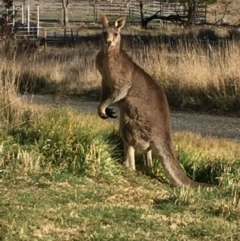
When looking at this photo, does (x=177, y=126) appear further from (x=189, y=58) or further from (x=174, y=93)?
(x=189, y=58)

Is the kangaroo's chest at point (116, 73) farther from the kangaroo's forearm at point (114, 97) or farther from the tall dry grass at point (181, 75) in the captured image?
the tall dry grass at point (181, 75)

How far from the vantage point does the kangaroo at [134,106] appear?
766cm

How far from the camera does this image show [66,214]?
567cm

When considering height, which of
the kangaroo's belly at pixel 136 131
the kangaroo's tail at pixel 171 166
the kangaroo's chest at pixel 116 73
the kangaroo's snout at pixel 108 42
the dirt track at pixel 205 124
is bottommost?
the dirt track at pixel 205 124

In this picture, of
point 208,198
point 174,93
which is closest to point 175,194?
point 208,198

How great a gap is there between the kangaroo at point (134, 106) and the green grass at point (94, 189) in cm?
25

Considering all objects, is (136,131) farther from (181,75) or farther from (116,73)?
(181,75)

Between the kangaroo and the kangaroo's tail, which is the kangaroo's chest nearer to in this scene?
the kangaroo

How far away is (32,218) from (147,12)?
170 feet

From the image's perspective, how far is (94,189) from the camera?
264 inches

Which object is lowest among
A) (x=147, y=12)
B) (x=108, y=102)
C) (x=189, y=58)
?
(x=147, y=12)

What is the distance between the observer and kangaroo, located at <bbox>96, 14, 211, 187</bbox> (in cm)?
766

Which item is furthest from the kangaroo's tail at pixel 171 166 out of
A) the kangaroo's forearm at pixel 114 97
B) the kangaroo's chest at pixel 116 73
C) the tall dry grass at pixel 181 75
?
the tall dry grass at pixel 181 75

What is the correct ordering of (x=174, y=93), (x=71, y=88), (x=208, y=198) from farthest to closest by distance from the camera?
(x=71, y=88) → (x=174, y=93) → (x=208, y=198)
